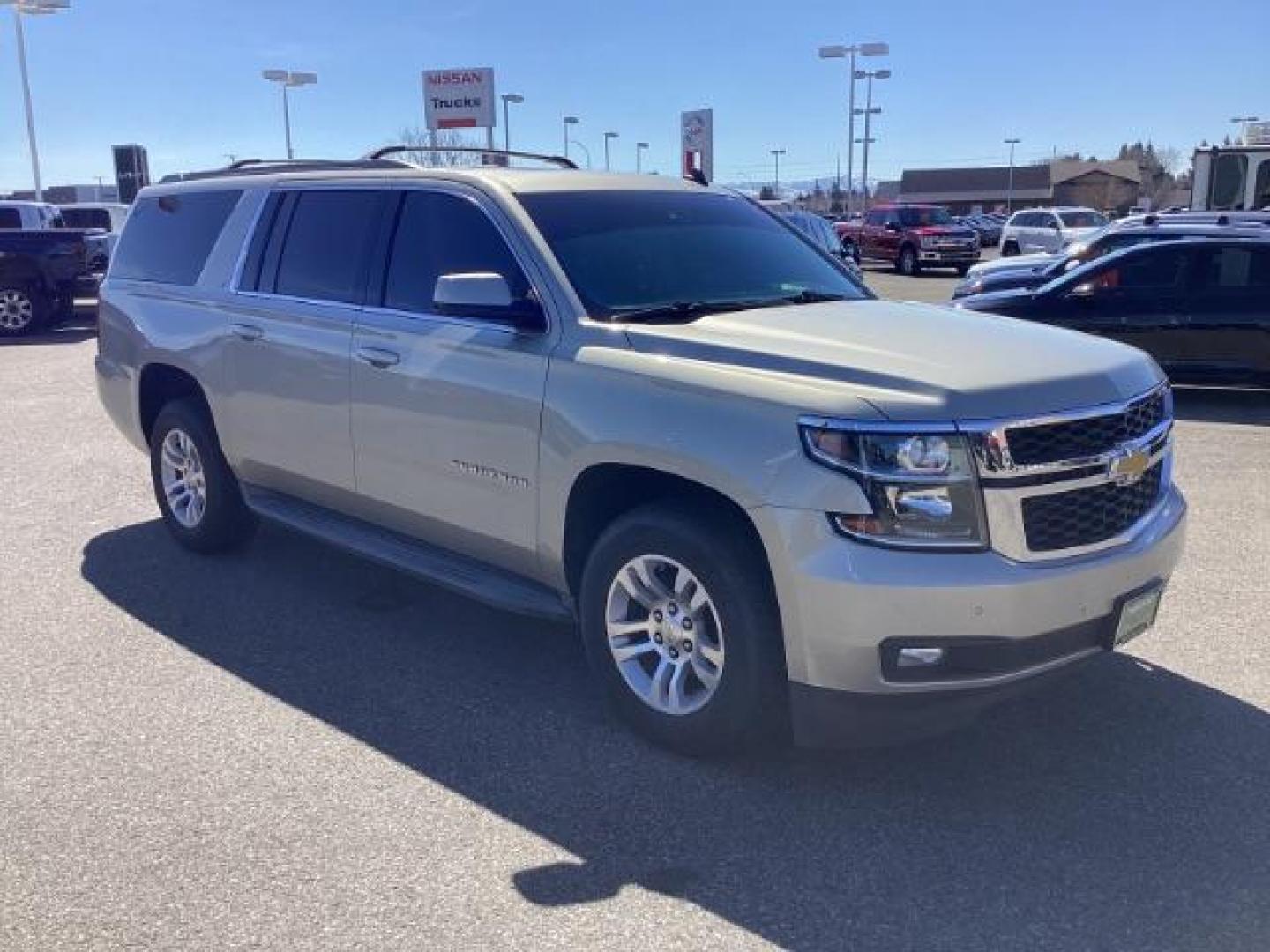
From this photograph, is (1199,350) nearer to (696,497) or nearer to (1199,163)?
(696,497)

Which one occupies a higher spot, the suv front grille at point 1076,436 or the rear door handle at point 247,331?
the rear door handle at point 247,331

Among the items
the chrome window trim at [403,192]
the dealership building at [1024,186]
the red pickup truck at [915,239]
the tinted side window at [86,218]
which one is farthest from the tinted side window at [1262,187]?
the dealership building at [1024,186]

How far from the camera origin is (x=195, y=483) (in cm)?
638

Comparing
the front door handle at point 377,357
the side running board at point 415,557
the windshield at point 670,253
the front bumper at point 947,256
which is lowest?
the side running board at point 415,557

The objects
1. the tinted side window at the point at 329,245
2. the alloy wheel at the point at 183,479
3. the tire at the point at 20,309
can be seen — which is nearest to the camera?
the tinted side window at the point at 329,245

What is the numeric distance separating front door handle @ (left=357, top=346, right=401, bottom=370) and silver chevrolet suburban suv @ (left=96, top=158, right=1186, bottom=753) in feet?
0.07

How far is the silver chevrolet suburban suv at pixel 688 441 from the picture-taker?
3.42m

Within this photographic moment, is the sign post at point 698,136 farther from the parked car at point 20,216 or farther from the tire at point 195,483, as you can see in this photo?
the tire at point 195,483

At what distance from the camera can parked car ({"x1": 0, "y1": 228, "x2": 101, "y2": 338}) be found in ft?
58.5

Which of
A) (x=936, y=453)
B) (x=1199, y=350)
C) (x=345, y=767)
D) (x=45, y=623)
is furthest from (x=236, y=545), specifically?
(x=1199, y=350)

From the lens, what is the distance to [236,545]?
6.45m

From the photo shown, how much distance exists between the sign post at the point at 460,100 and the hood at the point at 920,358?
27.6m

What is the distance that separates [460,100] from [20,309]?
50.2 feet

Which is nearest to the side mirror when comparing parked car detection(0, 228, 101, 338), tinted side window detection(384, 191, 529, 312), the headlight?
tinted side window detection(384, 191, 529, 312)
